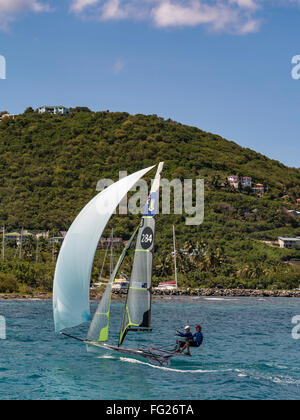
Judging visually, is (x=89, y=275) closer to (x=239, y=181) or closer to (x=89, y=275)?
(x=89, y=275)

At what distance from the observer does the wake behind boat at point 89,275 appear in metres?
26.8

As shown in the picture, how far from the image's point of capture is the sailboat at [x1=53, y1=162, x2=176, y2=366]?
2677cm

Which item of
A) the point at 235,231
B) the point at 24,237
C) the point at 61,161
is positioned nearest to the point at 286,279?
the point at 235,231

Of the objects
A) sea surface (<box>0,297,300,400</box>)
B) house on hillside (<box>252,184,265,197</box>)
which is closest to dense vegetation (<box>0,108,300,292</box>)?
house on hillside (<box>252,184,265,197</box>)

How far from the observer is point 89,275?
26781 millimetres

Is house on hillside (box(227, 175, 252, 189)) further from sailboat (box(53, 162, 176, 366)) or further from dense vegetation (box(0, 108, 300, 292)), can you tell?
sailboat (box(53, 162, 176, 366))

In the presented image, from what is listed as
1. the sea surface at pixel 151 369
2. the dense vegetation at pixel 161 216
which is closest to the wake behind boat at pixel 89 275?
the sea surface at pixel 151 369

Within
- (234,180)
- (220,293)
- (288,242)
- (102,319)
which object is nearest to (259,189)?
(234,180)

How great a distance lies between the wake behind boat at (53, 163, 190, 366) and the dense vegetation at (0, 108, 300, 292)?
59.5 meters

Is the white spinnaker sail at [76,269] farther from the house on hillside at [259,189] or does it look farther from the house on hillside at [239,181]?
the house on hillside at [259,189]

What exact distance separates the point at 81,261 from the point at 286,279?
100 m

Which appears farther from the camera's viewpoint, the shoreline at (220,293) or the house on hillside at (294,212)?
the house on hillside at (294,212)

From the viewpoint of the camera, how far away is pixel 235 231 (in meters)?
146
